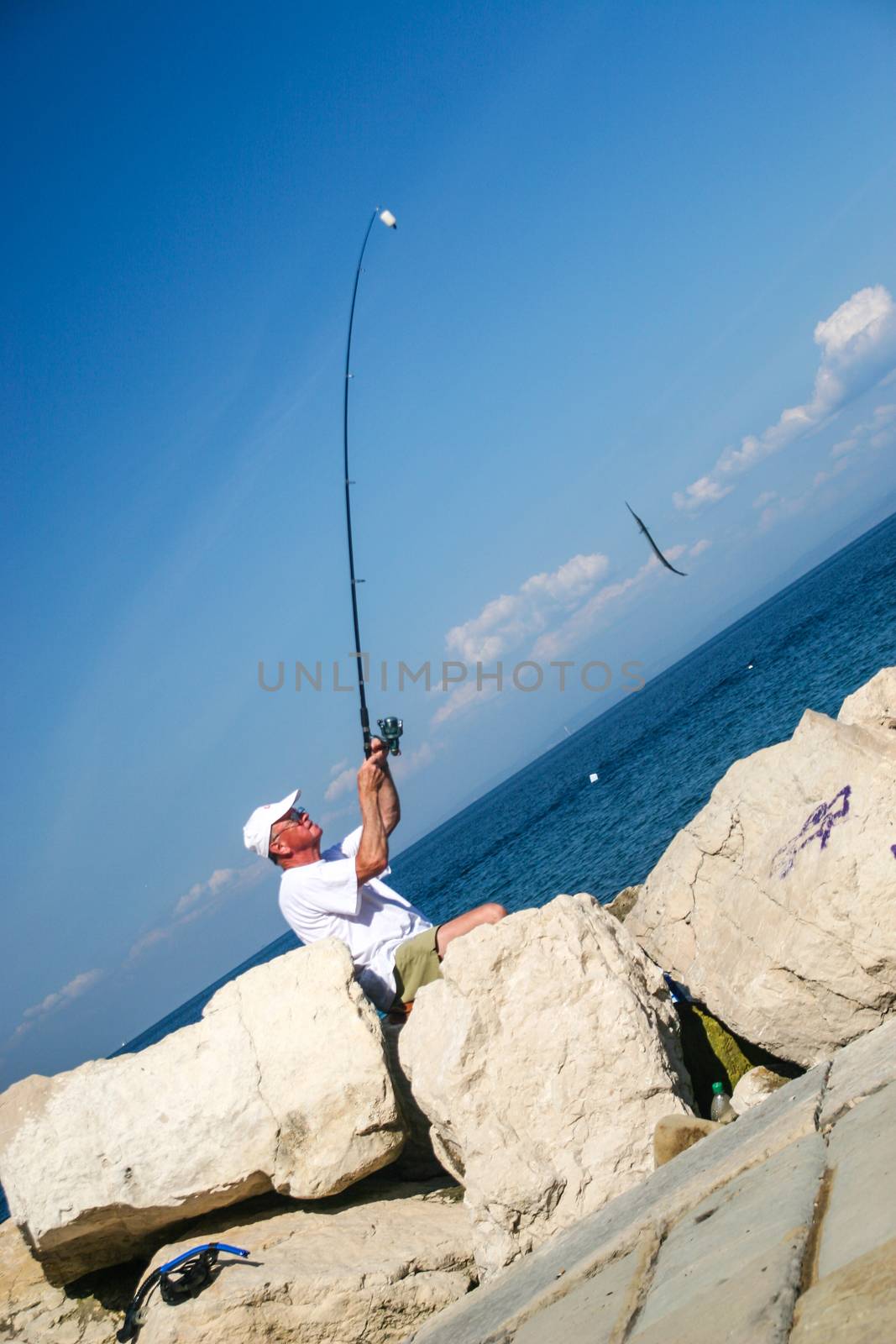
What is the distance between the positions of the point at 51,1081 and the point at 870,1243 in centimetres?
441

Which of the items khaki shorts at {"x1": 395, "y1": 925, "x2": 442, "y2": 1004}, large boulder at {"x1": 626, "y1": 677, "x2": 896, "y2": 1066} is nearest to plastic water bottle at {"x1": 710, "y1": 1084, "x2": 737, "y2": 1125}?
large boulder at {"x1": 626, "y1": 677, "x2": 896, "y2": 1066}

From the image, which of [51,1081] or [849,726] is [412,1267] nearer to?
[51,1081]

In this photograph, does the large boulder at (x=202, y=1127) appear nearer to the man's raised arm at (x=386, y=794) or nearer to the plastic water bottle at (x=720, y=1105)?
the man's raised arm at (x=386, y=794)

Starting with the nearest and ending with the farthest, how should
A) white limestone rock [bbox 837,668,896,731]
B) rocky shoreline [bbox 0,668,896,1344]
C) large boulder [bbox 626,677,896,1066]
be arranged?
rocky shoreline [bbox 0,668,896,1344]
large boulder [bbox 626,677,896,1066]
white limestone rock [bbox 837,668,896,731]

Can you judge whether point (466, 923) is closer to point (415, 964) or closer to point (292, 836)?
point (415, 964)

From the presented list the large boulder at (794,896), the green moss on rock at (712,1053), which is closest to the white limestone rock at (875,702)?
the large boulder at (794,896)

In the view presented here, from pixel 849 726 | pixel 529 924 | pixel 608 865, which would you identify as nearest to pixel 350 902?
pixel 529 924

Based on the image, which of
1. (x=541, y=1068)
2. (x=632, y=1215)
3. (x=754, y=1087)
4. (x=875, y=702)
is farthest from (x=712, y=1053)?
(x=875, y=702)

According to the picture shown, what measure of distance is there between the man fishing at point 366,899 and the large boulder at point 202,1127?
1.89 feet

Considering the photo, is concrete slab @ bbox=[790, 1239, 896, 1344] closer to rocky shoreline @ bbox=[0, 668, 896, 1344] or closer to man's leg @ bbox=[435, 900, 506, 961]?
rocky shoreline @ bbox=[0, 668, 896, 1344]

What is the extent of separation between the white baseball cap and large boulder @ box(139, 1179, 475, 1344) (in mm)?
2256

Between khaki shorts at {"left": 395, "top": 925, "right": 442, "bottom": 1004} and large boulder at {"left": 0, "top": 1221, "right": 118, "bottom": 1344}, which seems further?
khaki shorts at {"left": 395, "top": 925, "right": 442, "bottom": 1004}

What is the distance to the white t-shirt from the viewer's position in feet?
18.6

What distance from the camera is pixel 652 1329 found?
96.9 inches
